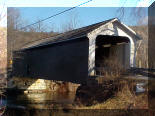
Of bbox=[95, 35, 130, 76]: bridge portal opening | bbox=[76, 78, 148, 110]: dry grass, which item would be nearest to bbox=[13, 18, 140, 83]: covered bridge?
bbox=[95, 35, 130, 76]: bridge portal opening

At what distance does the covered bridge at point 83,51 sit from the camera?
1135 centimetres

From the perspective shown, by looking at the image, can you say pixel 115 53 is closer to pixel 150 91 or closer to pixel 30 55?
pixel 150 91

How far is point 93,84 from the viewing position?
1095 cm

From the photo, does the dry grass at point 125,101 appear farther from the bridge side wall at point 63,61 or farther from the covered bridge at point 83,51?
the bridge side wall at point 63,61

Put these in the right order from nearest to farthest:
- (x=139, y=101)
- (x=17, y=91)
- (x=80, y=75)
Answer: (x=139, y=101) < (x=80, y=75) < (x=17, y=91)

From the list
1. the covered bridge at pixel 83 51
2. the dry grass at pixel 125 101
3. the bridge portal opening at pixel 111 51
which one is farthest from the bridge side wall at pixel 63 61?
the dry grass at pixel 125 101

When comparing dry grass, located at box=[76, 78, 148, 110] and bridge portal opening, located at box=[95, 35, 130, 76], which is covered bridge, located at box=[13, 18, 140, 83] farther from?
dry grass, located at box=[76, 78, 148, 110]

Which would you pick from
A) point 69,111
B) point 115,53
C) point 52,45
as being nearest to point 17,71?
point 52,45

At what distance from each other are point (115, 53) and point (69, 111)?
580 cm

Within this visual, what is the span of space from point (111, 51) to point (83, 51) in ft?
14.7

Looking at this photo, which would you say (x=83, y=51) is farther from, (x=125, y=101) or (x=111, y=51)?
(x=111, y=51)

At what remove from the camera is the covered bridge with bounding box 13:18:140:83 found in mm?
11352

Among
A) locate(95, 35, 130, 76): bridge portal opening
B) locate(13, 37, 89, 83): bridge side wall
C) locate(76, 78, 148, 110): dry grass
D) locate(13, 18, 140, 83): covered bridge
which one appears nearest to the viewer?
locate(76, 78, 148, 110): dry grass

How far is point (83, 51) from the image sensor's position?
38.1 feet
